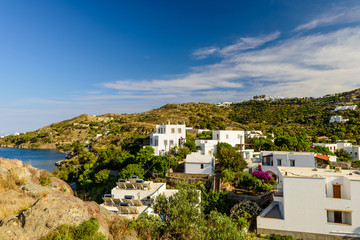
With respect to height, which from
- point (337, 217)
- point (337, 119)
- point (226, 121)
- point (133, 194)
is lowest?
point (337, 217)

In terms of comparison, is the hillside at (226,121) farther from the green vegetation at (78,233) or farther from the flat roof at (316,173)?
the green vegetation at (78,233)

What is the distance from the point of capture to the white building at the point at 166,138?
3108 cm

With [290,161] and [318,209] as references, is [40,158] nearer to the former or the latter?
[290,161]

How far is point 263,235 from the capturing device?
15500 millimetres

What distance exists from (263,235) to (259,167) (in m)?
10.2

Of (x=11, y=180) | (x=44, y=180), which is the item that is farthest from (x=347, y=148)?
(x=11, y=180)

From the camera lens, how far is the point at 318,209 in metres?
14.9

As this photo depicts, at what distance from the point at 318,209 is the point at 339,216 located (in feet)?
4.92

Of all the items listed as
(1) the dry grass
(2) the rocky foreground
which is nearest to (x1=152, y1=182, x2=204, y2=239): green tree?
(2) the rocky foreground

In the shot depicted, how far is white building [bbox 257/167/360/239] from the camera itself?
14.5m

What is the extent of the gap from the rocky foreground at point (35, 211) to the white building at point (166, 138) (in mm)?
23079

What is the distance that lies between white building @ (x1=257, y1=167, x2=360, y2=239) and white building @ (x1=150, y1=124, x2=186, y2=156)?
17791 millimetres

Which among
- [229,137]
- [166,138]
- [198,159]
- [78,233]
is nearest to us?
[78,233]

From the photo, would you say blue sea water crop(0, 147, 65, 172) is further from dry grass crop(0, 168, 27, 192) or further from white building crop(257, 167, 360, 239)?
white building crop(257, 167, 360, 239)
